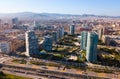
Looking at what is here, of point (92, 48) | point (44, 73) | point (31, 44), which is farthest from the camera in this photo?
point (31, 44)

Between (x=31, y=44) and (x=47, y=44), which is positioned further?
(x=47, y=44)

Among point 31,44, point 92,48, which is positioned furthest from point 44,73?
point 92,48

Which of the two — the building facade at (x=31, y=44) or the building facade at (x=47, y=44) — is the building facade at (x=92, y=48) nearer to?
the building facade at (x=47, y=44)

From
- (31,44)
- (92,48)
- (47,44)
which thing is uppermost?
(31,44)

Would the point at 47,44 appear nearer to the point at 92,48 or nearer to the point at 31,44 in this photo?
the point at 31,44

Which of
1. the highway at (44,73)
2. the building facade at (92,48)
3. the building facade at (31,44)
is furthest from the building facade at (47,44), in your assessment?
the highway at (44,73)

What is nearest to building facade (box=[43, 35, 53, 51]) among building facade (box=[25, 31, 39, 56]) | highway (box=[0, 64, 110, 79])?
building facade (box=[25, 31, 39, 56])

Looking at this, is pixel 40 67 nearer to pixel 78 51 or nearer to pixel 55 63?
pixel 55 63

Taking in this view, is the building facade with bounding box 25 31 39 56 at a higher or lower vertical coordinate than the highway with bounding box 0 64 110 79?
higher

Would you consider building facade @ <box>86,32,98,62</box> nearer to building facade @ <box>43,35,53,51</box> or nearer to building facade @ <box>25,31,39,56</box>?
building facade @ <box>43,35,53,51</box>

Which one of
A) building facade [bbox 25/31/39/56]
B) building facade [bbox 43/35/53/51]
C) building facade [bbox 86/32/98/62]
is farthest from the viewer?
building facade [bbox 43/35/53/51]

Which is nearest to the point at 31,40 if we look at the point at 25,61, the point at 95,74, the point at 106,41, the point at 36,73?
the point at 25,61
